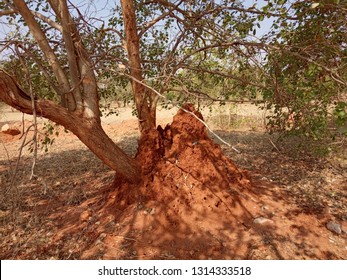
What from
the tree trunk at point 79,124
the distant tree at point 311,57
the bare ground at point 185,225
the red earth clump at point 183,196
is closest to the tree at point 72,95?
the tree trunk at point 79,124

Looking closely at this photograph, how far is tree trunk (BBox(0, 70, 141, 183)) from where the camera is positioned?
2.45 m

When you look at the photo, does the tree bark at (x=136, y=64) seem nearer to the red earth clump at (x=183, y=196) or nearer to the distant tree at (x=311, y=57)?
the red earth clump at (x=183, y=196)

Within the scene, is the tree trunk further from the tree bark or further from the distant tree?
the distant tree

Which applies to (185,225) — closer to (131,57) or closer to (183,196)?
(183,196)

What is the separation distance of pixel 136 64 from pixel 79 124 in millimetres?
1278

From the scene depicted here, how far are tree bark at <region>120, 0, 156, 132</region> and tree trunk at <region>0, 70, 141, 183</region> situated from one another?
0.70 metres

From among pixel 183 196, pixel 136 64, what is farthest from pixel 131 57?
pixel 183 196

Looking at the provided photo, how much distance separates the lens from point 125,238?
10.1 ft

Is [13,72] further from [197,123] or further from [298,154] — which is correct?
[298,154]

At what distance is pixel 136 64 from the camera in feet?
12.2

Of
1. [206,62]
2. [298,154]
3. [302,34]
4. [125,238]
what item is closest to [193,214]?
[125,238]

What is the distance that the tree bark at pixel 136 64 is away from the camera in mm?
3549

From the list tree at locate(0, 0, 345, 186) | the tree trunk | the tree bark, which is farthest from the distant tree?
the tree trunk

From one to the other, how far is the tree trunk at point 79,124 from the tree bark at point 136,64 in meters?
0.70
